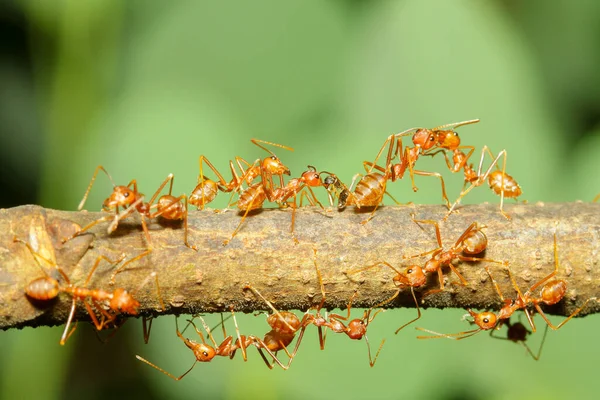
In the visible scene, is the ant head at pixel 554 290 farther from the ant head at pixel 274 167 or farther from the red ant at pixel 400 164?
the ant head at pixel 274 167

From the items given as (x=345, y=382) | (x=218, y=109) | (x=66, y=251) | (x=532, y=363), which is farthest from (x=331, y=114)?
(x=66, y=251)

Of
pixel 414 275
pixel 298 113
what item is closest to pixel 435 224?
pixel 414 275

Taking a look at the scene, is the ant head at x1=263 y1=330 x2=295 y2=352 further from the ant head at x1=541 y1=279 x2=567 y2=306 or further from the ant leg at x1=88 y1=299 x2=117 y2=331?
the ant head at x1=541 y1=279 x2=567 y2=306

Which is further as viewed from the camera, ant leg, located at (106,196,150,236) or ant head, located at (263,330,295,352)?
ant head, located at (263,330,295,352)

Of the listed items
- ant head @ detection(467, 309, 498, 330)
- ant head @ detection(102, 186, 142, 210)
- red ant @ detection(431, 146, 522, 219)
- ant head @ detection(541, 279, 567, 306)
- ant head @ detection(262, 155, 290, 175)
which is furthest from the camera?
red ant @ detection(431, 146, 522, 219)

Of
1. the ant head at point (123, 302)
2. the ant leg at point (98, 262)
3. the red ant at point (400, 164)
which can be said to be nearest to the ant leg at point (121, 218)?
the ant leg at point (98, 262)

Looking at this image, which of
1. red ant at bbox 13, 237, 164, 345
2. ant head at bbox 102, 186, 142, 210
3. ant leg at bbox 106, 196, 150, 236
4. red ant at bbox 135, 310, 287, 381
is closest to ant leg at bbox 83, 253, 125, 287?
red ant at bbox 13, 237, 164, 345

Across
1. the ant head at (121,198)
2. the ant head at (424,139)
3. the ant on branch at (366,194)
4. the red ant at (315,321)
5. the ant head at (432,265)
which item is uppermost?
the ant head at (424,139)
